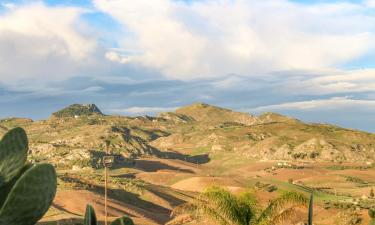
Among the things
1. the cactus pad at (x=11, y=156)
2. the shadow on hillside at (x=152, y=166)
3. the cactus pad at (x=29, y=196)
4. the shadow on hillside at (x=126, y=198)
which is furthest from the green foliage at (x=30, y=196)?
the shadow on hillside at (x=152, y=166)

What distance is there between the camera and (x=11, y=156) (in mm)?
6266

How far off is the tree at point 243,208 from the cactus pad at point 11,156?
1981 centimetres

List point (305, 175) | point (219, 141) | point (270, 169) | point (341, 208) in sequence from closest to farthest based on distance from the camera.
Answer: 1. point (341, 208)
2. point (305, 175)
3. point (270, 169)
4. point (219, 141)

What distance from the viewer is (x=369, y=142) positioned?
171 metres

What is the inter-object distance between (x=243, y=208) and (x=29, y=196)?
70.0 ft

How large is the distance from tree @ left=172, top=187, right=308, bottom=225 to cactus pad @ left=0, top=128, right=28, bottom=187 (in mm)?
19805

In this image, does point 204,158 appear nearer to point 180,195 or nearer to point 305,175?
point 305,175

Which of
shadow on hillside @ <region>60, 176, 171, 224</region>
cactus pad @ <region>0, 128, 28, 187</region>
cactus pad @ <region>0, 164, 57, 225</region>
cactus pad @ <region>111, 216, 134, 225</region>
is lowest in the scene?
shadow on hillside @ <region>60, 176, 171, 224</region>

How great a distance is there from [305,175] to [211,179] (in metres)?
29.1

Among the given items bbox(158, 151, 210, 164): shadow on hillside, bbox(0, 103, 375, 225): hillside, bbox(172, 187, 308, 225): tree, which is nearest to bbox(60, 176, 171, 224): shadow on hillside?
bbox(0, 103, 375, 225): hillside

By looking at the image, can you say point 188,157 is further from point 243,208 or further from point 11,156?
point 11,156

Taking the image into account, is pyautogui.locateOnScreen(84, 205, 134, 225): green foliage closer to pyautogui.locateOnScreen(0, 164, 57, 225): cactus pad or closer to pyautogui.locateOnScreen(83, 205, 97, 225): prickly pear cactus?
pyautogui.locateOnScreen(83, 205, 97, 225): prickly pear cactus

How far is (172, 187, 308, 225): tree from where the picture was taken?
2509 cm

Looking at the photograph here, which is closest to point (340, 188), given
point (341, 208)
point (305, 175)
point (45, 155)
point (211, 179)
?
point (305, 175)
